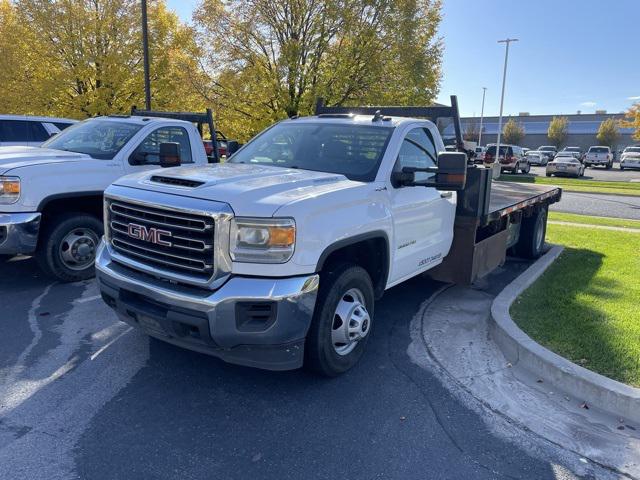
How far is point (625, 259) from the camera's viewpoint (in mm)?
7609

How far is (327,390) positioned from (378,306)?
6.86 feet

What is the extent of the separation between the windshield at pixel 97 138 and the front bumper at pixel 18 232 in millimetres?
1214

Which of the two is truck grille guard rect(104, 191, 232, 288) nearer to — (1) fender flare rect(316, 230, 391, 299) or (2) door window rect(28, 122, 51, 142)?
(1) fender flare rect(316, 230, 391, 299)

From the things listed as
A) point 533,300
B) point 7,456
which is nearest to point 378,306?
point 533,300

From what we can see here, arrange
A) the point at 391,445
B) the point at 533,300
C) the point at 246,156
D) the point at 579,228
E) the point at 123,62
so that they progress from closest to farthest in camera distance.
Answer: the point at 391,445 → the point at 246,156 → the point at 533,300 → the point at 579,228 → the point at 123,62

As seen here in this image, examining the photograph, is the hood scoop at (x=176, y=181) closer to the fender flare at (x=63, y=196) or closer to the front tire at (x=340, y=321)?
the front tire at (x=340, y=321)

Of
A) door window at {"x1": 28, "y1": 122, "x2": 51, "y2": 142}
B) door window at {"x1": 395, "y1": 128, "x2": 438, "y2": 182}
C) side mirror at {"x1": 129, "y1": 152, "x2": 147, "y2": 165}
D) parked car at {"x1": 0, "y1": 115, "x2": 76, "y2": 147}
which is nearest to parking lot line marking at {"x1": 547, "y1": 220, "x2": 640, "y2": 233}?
door window at {"x1": 395, "y1": 128, "x2": 438, "y2": 182}

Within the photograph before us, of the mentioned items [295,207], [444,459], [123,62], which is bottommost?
[444,459]

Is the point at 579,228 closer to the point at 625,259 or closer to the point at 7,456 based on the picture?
the point at 625,259

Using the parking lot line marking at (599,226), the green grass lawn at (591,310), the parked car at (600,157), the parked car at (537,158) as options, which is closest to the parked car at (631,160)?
the parked car at (600,157)

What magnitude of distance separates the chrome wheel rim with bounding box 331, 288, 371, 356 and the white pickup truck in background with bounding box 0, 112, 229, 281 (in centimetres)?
265

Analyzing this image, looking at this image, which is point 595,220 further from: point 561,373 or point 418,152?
point 561,373

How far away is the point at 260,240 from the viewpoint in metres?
3.19

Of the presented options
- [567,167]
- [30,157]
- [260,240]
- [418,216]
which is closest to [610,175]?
[567,167]
